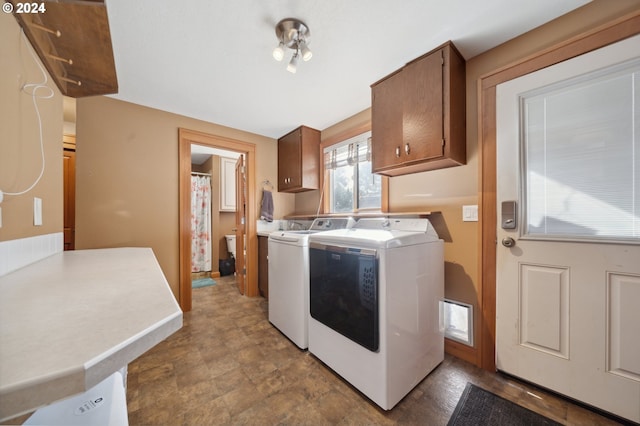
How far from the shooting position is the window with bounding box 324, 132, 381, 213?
2.52 m

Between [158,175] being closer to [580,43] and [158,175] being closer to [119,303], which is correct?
[119,303]

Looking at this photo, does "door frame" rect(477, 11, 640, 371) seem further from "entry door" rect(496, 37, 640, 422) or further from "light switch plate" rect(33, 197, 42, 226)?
"light switch plate" rect(33, 197, 42, 226)

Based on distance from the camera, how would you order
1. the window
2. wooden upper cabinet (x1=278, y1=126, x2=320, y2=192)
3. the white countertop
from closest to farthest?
the white countertop → the window → wooden upper cabinet (x1=278, y1=126, x2=320, y2=192)

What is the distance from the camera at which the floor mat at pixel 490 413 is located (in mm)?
1210

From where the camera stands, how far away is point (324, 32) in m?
1.47

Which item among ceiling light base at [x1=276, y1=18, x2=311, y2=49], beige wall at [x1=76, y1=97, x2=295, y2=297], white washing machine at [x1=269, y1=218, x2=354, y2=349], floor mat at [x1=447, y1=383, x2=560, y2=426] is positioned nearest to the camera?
floor mat at [x1=447, y1=383, x2=560, y2=426]

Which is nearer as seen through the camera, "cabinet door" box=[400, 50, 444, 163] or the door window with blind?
the door window with blind

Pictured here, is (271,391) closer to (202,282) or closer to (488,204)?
(488,204)

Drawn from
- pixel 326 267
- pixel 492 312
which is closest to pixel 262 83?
pixel 326 267

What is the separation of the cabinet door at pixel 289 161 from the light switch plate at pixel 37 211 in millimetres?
2150

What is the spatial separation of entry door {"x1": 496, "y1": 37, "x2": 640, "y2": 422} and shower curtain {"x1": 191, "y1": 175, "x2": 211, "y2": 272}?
13.5 ft

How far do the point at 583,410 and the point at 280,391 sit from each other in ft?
5.60

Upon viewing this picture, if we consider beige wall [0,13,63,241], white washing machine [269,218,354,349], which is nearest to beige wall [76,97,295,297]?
beige wall [0,13,63,241]

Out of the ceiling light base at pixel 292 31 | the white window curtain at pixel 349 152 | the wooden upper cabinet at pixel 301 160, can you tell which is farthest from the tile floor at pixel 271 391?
the ceiling light base at pixel 292 31
